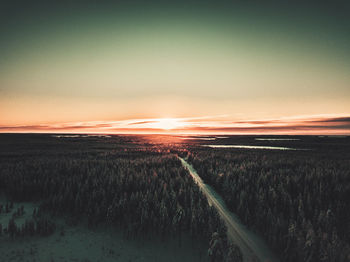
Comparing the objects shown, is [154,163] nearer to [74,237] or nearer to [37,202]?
[37,202]

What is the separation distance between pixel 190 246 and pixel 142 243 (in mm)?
1113

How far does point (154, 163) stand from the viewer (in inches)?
565

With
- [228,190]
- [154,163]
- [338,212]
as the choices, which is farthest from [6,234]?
[154,163]

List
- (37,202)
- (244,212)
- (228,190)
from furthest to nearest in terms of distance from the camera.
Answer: (228,190)
(37,202)
(244,212)

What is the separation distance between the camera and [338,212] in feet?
16.6

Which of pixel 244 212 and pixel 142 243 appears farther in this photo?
pixel 244 212

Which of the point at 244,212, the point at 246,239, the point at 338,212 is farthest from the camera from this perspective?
the point at 244,212

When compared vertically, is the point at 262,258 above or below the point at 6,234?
below

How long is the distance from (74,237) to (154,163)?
9.95m

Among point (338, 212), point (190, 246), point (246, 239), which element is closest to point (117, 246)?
point (190, 246)

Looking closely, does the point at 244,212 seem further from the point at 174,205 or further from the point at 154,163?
the point at 154,163

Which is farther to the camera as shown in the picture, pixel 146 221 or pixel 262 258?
pixel 146 221

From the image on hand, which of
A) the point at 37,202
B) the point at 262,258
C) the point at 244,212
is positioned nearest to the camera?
the point at 262,258

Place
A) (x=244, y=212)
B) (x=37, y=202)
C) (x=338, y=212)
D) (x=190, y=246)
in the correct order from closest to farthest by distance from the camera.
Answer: (x=190, y=246)
(x=338, y=212)
(x=244, y=212)
(x=37, y=202)
